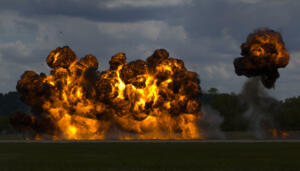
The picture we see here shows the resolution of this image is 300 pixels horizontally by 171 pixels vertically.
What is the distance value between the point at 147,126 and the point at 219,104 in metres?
55.5

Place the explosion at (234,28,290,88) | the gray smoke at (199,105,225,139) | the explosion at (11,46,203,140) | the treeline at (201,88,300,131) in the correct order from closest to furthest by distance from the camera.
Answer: the explosion at (234,28,290,88), the explosion at (11,46,203,140), the gray smoke at (199,105,225,139), the treeline at (201,88,300,131)

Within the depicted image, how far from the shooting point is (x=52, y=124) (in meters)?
96.3

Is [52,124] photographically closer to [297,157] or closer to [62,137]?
[62,137]

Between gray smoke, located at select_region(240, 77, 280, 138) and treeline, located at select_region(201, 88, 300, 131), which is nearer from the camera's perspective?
gray smoke, located at select_region(240, 77, 280, 138)

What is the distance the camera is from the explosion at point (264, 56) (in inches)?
3209

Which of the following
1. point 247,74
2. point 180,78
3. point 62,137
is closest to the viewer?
point 247,74

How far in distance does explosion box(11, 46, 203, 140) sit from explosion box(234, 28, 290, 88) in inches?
437

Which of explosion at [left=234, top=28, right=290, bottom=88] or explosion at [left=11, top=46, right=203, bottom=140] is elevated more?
explosion at [left=234, top=28, right=290, bottom=88]

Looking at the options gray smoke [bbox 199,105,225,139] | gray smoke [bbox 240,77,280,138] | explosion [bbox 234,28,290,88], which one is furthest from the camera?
gray smoke [bbox 199,105,225,139]

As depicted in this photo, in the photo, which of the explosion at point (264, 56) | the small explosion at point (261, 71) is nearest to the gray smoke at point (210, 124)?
the small explosion at point (261, 71)

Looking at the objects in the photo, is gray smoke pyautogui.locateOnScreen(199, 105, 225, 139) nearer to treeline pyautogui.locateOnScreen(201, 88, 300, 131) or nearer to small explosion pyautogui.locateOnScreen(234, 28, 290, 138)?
small explosion pyautogui.locateOnScreen(234, 28, 290, 138)

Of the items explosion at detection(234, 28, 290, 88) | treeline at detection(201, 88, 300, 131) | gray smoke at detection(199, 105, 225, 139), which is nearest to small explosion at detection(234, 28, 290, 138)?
explosion at detection(234, 28, 290, 88)

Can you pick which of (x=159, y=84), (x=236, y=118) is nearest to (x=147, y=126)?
(x=159, y=84)

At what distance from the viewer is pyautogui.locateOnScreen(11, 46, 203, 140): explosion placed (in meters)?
91.8
